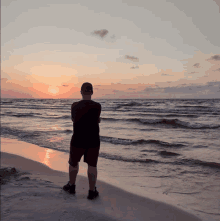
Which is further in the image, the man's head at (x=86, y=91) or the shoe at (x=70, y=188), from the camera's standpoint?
the shoe at (x=70, y=188)

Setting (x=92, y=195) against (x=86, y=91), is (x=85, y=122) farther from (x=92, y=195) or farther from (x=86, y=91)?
(x=92, y=195)

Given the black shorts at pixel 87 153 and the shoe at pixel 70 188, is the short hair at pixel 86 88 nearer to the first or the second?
the black shorts at pixel 87 153

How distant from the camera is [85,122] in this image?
3184 mm

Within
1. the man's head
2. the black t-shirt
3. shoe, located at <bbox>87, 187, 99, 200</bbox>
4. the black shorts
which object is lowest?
shoe, located at <bbox>87, 187, 99, 200</bbox>

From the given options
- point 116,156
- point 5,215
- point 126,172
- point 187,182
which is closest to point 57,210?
point 5,215

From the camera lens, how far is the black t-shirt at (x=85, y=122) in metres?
3.17

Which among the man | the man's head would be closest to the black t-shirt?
the man

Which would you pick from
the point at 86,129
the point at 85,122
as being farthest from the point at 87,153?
the point at 85,122

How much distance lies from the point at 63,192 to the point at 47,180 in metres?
0.78

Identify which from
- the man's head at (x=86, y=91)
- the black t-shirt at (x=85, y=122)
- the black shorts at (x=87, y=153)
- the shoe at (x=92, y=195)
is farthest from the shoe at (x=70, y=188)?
the man's head at (x=86, y=91)

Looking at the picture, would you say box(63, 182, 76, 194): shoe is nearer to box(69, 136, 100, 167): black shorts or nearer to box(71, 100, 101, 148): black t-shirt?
box(69, 136, 100, 167): black shorts

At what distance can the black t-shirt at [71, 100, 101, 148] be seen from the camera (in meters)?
3.17

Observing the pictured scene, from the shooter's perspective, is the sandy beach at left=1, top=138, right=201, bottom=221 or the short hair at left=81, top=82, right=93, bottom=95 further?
the short hair at left=81, top=82, right=93, bottom=95

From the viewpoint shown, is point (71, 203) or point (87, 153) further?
point (87, 153)
